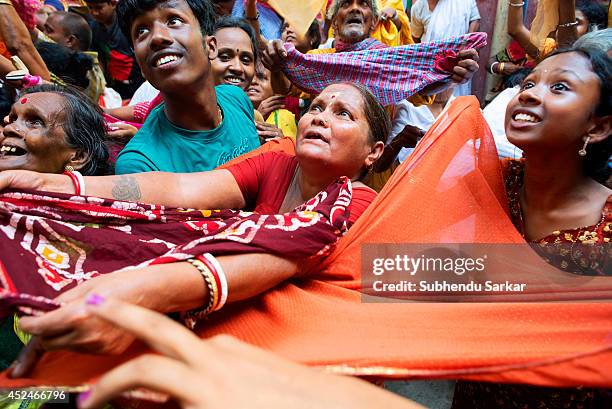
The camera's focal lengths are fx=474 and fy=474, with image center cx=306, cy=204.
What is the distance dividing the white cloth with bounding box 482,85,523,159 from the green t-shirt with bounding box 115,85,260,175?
48.8 inches

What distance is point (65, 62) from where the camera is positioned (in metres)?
3.37

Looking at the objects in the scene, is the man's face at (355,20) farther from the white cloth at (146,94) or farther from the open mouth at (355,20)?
the white cloth at (146,94)

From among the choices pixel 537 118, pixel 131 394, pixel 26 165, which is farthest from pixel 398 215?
pixel 26 165

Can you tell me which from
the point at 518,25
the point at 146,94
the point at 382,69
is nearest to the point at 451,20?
the point at 518,25

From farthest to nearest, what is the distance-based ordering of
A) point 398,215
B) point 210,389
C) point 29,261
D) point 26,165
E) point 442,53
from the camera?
1. point 442,53
2. point 26,165
3. point 398,215
4. point 29,261
5. point 210,389

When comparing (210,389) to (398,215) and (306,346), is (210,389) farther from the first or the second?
(398,215)

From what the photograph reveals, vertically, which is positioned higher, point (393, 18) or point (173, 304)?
point (393, 18)

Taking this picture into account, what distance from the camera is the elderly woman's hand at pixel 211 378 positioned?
60 cm

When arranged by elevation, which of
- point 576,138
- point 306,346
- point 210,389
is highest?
point 576,138

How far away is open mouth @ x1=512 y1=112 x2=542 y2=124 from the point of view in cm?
153

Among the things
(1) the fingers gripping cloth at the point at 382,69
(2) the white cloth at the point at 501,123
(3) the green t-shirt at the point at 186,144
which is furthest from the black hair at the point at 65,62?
(2) the white cloth at the point at 501,123

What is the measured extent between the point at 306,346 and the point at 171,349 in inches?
18.1

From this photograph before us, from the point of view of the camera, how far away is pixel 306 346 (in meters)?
1.04

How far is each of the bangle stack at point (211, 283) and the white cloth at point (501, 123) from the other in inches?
68.6
